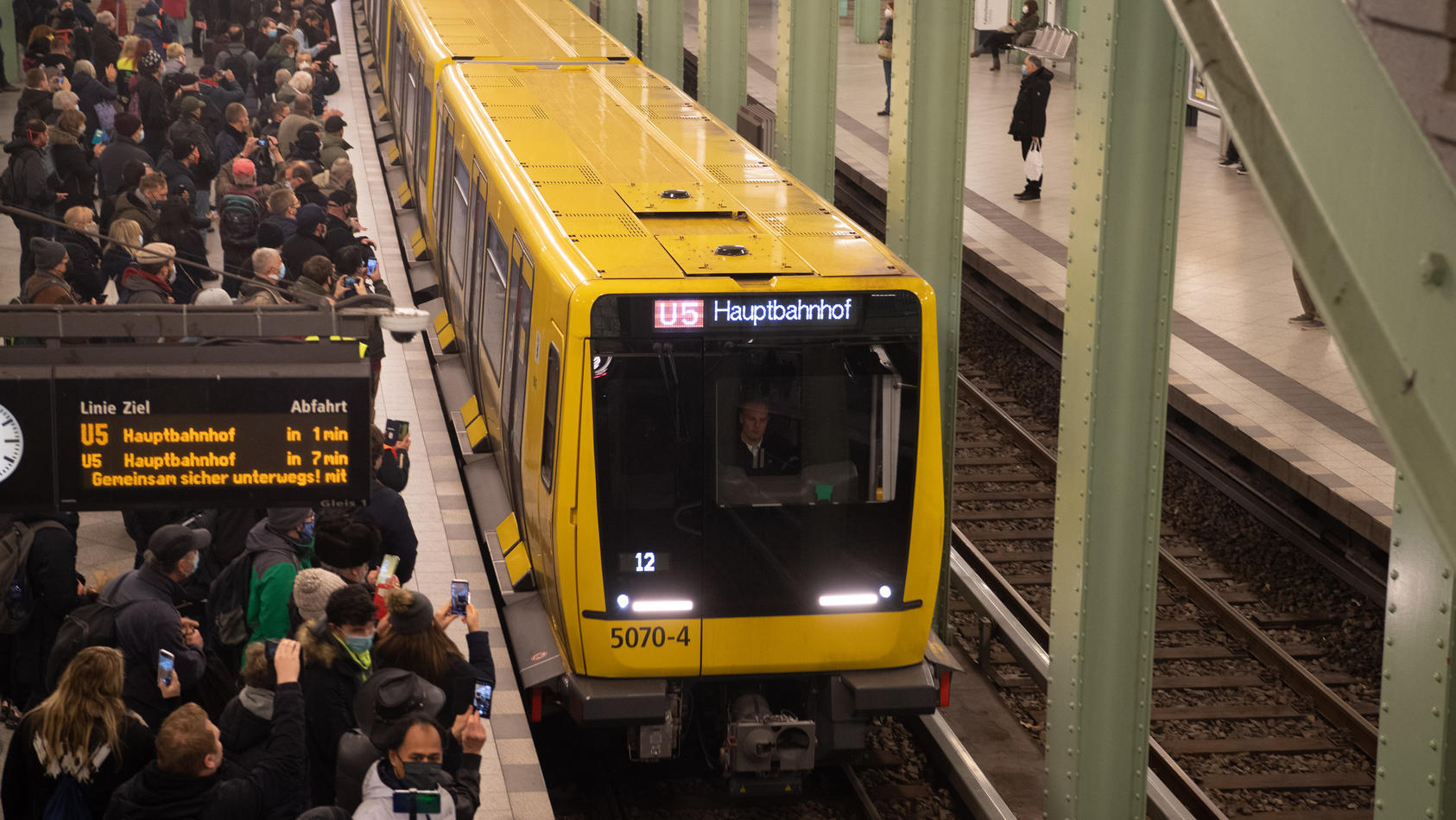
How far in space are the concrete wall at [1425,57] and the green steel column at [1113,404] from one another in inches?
169

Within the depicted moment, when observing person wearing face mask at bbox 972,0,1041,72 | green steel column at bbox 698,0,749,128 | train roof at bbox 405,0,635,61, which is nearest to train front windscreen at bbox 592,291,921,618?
train roof at bbox 405,0,635,61

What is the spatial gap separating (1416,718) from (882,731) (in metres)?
4.84

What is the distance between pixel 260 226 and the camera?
11906 millimetres

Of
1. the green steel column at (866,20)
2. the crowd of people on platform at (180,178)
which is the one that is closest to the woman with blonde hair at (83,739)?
the crowd of people on platform at (180,178)

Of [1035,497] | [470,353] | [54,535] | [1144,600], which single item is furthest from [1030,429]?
[54,535]

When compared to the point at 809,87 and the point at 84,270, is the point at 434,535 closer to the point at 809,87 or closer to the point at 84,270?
the point at 84,270

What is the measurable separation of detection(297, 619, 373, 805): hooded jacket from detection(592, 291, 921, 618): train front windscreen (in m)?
1.37

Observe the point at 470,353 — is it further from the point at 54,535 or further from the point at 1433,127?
the point at 1433,127

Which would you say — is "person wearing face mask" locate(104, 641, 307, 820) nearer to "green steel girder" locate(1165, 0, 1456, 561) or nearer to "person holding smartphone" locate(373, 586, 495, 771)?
"person holding smartphone" locate(373, 586, 495, 771)

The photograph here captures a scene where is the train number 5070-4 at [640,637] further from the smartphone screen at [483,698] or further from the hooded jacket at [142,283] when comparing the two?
the hooded jacket at [142,283]

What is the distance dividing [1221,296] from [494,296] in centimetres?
879

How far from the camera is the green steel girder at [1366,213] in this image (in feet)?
5.92

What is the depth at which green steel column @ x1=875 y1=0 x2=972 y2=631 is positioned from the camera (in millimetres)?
9250

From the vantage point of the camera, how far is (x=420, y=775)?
5.23m
